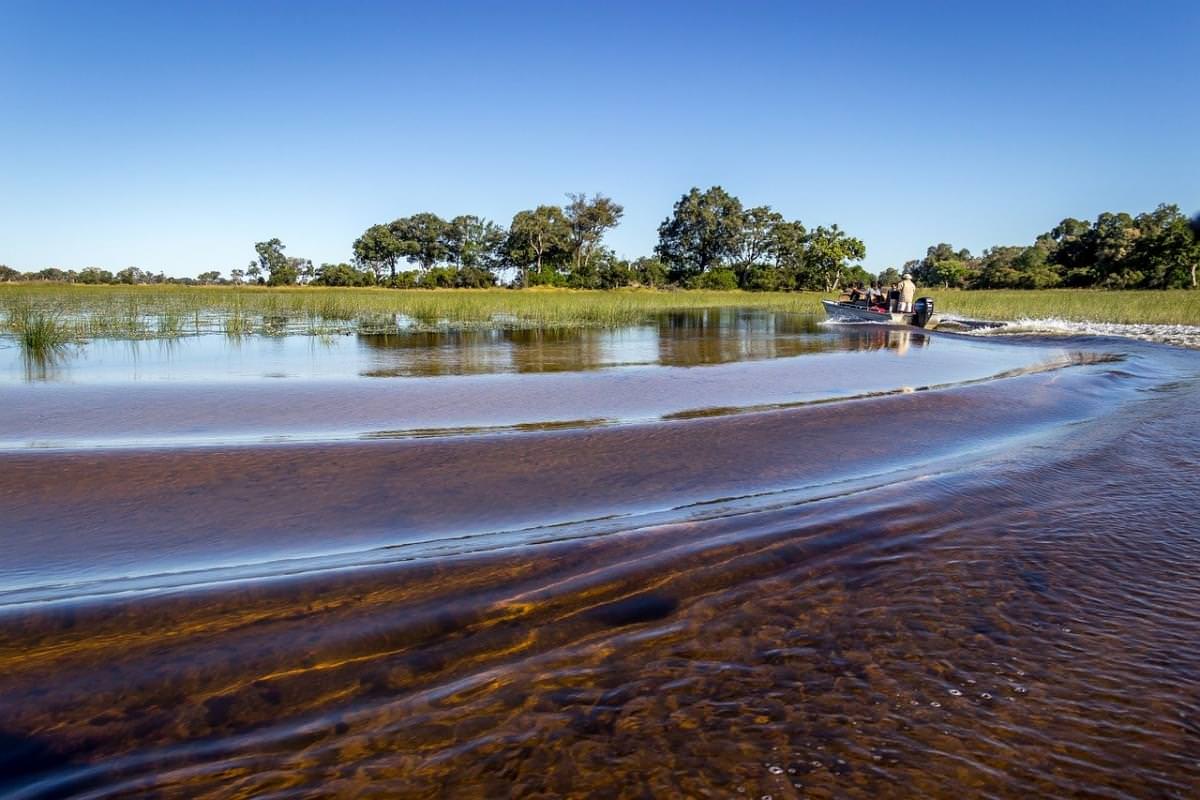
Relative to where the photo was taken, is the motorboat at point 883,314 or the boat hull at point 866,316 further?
the boat hull at point 866,316

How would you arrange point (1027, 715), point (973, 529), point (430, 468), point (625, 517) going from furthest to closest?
point (430, 468), point (625, 517), point (973, 529), point (1027, 715)

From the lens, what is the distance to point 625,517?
4.57 m

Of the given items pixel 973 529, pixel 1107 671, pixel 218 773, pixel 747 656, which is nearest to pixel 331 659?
pixel 218 773

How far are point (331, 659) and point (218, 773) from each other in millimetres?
690

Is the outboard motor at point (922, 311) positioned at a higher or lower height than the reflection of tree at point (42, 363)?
higher

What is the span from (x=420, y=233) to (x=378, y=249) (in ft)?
17.5

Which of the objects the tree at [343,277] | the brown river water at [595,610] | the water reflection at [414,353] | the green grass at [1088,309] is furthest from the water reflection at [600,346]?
the tree at [343,277]

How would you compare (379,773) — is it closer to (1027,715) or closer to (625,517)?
(1027,715)

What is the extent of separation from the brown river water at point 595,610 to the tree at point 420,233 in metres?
80.5

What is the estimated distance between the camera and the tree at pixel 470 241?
86.1m

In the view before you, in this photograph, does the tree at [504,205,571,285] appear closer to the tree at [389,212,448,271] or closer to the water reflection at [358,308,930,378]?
the tree at [389,212,448,271]

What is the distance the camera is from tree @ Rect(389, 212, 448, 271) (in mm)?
84188

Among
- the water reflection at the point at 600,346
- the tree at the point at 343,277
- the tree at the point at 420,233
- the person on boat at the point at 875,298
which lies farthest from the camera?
the tree at the point at 420,233

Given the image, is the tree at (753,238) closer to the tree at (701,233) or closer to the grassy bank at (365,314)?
the tree at (701,233)
